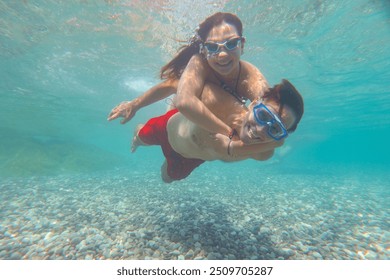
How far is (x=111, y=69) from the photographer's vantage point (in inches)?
822

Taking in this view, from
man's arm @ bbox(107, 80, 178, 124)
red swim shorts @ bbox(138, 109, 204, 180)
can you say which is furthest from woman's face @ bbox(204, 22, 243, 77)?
red swim shorts @ bbox(138, 109, 204, 180)

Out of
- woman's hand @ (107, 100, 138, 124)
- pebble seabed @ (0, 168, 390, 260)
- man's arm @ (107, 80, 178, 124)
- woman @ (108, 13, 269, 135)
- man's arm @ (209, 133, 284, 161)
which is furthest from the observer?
woman's hand @ (107, 100, 138, 124)

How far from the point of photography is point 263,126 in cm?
278

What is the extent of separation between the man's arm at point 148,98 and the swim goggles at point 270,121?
252 centimetres

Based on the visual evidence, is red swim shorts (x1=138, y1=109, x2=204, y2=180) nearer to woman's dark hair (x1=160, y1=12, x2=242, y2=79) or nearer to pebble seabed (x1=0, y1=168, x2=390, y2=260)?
woman's dark hair (x1=160, y1=12, x2=242, y2=79)

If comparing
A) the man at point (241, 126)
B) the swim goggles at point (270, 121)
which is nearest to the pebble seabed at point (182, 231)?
the man at point (241, 126)

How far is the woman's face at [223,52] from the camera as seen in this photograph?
372 centimetres

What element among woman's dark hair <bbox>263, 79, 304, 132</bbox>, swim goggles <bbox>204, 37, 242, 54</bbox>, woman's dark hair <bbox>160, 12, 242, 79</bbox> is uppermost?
woman's dark hair <bbox>160, 12, 242, 79</bbox>

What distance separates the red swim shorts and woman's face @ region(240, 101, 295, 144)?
285 centimetres

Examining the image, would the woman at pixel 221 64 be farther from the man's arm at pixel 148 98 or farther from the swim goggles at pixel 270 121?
the man's arm at pixel 148 98

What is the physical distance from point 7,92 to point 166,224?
108ft

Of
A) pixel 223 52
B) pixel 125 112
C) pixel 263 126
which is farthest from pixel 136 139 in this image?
pixel 263 126

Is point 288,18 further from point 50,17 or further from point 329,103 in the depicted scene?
point 329,103

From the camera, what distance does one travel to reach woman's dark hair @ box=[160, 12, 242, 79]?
402cm
